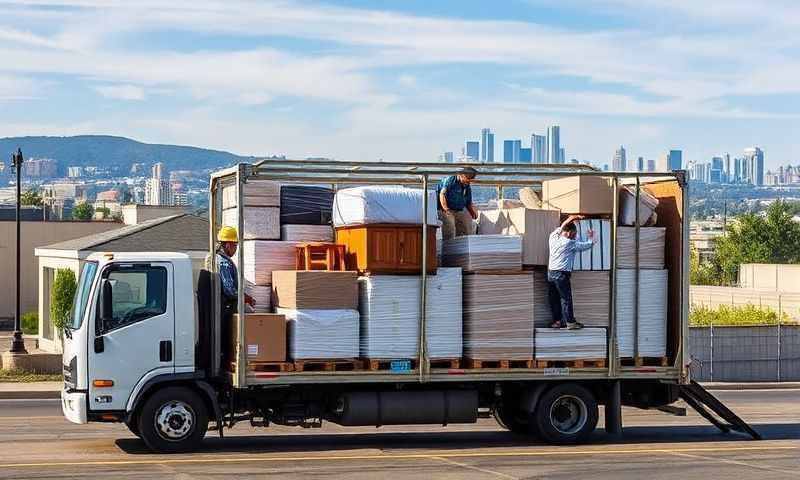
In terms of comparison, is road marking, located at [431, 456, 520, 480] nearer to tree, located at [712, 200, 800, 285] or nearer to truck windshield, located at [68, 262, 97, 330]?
truck windshield, located at [68, 262, 97, 330]

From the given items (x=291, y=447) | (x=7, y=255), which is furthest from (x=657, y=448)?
(x=7, y=255)

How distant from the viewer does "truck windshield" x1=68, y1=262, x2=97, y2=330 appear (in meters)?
15.6

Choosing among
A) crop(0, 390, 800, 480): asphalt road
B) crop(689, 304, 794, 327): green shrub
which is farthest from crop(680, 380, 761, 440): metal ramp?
crop(689, 304, 794, 327): green shrub

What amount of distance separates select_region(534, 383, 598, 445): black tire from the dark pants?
973 millimetres

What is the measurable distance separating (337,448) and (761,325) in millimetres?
18697

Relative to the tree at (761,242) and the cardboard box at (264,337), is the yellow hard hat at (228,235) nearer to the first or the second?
the cardboard box at (264,337)

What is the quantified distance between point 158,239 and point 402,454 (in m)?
21.1

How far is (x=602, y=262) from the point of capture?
16.8 metres

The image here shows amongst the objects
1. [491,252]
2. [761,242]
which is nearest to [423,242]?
[491,252]

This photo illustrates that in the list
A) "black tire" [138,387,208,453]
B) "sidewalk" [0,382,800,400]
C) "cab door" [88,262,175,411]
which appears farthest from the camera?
"sidewalk" [0,382,800,400]

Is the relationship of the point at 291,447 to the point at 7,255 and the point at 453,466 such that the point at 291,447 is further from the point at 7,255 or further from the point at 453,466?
the point at 7,255

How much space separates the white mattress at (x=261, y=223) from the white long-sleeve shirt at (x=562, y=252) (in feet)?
11.8

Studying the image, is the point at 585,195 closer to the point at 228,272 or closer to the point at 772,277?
the point at 228,272

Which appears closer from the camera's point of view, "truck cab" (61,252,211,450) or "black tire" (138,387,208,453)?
"truck cab" (61,252,211,450)
